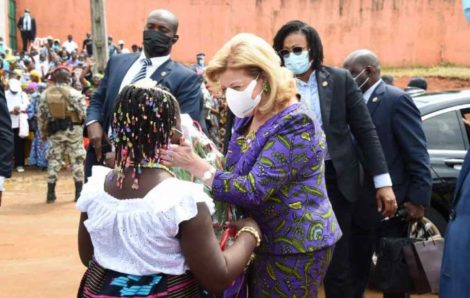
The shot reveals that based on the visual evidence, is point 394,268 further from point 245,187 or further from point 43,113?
point 43,113

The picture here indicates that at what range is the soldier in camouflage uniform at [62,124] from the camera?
35.7ft

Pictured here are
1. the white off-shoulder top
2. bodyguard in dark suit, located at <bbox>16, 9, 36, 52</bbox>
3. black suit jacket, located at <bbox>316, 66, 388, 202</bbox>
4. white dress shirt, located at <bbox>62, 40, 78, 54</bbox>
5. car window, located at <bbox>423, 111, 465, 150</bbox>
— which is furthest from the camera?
bodyguard in dark suit, located at <bbox>16, 9, 36, 52</bbox>

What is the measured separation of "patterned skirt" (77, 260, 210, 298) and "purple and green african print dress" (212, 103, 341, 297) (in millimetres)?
422

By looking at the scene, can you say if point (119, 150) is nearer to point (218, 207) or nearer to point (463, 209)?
point (218, 207)

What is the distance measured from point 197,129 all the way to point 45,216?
22.9 ft

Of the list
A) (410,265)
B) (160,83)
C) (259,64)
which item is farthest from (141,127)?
(410,265)

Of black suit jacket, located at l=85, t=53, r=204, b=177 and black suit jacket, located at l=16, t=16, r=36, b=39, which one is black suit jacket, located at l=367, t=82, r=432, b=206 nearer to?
black suit jacket, located at l=85, t=53, r=204, b=177

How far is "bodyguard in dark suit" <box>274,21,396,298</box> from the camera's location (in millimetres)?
3975

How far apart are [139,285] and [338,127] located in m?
1.96

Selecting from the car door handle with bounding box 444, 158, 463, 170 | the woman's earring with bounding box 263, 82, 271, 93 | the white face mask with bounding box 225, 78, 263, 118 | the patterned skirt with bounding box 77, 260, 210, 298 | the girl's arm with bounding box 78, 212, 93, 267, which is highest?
the woman's earring with bounding box 263, 82, 271, 93

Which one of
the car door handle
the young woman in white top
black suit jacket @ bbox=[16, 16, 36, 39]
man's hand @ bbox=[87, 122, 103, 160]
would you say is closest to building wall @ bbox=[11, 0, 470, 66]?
black suit jacket @ bbox=[16, 16, 36, 39]

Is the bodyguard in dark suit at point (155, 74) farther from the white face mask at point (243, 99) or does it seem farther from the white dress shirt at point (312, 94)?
the white face mask at point (243, 99)

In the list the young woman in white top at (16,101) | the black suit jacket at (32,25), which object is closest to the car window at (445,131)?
the young woman in white top at (16,101)

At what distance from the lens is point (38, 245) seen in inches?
299
